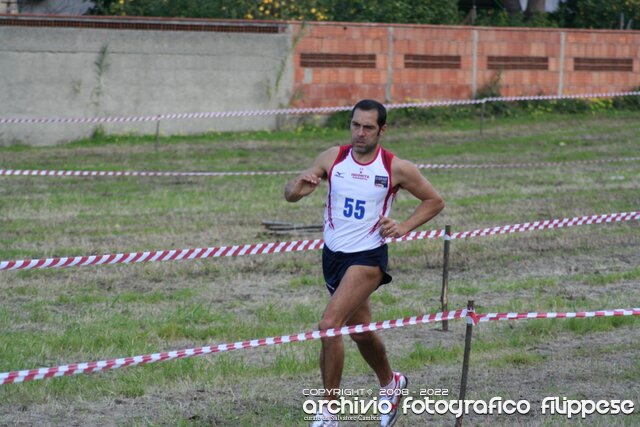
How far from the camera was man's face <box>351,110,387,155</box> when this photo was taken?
701 centimetres

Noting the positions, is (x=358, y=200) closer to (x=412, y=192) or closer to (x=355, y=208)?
(x=355, y=208)

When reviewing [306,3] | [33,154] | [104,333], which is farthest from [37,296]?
[306,3]

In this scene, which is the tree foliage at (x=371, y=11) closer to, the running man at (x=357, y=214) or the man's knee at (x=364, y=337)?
the running man at (x=357, y=214)

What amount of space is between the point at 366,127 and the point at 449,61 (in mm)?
20493

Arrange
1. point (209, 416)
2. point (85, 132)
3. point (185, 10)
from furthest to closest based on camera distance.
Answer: point (185, 10), point (85, 132), point (209, 416)

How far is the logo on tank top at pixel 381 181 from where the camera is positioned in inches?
277

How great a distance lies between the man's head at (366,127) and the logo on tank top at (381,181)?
18 centimetres

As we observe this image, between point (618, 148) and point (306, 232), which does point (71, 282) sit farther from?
point (618, 148)

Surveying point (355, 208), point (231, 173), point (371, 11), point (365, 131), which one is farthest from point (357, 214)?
point (371, 11)

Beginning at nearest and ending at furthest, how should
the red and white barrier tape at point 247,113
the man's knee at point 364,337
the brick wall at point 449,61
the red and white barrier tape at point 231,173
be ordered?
the man's knee at point 364,337 < the red and white barrier tape at point 231,173 < the red and white barrier tape at point 247,113 < the brick wall at point 449,61

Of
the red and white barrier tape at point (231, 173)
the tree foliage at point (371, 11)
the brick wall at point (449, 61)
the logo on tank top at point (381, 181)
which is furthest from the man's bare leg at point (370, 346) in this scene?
the tree foliage at point (371, 11)

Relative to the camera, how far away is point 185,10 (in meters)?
26.4

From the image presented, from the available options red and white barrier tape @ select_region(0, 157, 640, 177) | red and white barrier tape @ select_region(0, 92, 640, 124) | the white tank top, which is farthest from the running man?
red and white barrier tape @ select_region(0, 92, 640, 124)

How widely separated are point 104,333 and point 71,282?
2286 millimetres
